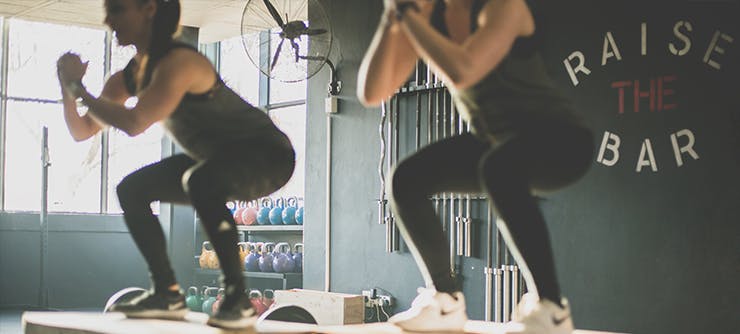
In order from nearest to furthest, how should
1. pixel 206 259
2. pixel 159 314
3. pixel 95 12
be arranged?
pixel 159 314, pixel 95 12, pixel 206 259

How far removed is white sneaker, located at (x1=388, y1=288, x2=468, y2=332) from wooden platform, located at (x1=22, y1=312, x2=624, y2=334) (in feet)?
0.26

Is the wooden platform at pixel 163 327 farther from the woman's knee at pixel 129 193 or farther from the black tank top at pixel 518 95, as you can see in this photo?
the black tank top at pixel 518 95

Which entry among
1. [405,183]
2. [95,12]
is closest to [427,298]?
[405,183]

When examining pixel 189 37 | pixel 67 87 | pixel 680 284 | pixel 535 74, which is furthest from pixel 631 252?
pixel 189 37

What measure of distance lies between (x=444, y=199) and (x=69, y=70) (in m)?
4.05

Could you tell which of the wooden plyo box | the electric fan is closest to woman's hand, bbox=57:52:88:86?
the electric fan

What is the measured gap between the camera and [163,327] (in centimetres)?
259

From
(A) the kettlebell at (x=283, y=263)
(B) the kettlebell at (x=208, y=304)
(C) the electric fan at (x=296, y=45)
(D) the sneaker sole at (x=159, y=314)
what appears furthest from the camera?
(A) the kettlebell at (x=283, y=263)

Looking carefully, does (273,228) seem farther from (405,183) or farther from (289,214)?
(405,183)

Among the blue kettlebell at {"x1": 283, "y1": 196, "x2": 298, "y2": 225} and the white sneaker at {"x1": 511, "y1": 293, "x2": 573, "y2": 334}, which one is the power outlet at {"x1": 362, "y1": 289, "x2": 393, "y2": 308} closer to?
the blue kettlebell at {"x1": 283, "y1": 196, "x2": 298, "y2": 225}

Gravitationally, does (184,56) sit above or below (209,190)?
above

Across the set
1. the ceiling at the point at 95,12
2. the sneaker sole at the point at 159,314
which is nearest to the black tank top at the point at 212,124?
the sneaker sole at the point at 159,314

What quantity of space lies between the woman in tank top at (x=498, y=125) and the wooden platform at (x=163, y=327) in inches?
10.9

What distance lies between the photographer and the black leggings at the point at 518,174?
6.93 feet
